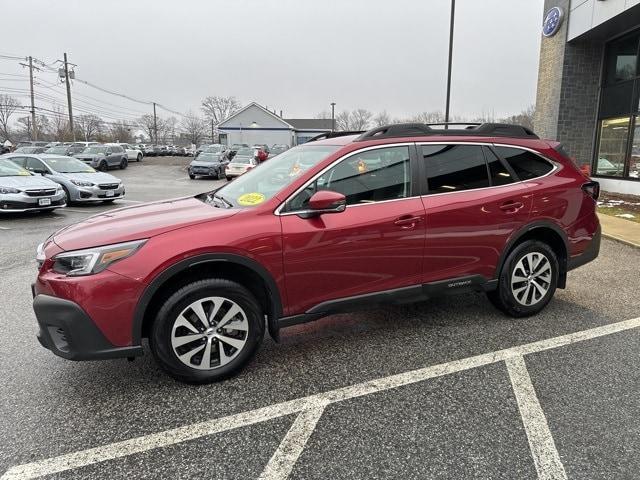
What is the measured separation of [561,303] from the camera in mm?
4859

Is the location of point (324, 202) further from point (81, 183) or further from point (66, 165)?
point (66, 165)

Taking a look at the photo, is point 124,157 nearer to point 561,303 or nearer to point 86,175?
point 86,175

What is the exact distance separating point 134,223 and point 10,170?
10.7 m

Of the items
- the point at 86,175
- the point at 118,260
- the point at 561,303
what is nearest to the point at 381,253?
the point at 118,260

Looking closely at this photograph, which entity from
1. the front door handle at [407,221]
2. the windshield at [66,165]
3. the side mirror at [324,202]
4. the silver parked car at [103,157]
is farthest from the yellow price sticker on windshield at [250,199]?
the silver parked car at [103,157]

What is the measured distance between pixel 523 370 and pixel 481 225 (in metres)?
1.24

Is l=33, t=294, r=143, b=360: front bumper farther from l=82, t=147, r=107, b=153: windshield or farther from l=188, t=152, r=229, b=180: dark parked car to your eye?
l=82, t=147, r=107, b=153: windshield

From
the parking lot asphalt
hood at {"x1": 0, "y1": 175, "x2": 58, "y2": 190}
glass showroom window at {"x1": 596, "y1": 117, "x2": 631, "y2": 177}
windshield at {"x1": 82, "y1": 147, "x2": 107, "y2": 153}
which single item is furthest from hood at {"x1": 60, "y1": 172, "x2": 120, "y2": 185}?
glass showroom window at {"x1": 596, "y1": 117, "x2": 631, "y2": 177}

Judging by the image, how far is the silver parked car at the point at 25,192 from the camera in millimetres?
10359

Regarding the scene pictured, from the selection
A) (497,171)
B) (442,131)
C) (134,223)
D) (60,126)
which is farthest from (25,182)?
(60,126)

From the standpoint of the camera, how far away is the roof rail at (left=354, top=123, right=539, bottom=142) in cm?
384

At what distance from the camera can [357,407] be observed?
9.57ft

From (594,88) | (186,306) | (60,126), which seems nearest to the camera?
(186,306)

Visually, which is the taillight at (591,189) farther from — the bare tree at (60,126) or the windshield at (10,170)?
the bare tree at (60,126)
